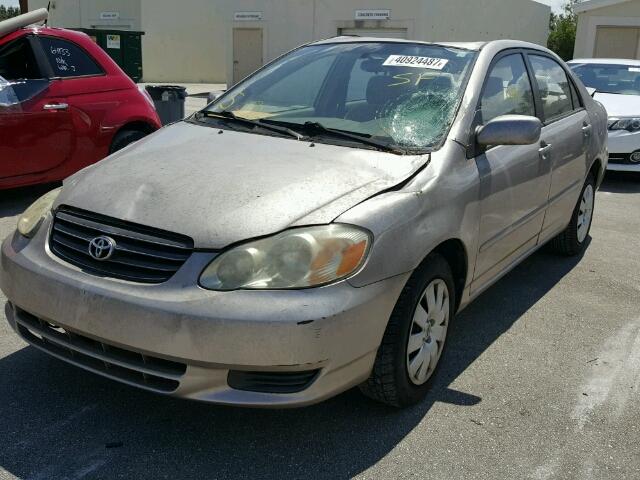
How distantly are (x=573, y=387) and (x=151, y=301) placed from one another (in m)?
2.14

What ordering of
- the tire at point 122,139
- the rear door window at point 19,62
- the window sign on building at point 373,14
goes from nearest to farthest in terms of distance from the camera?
the rear door window at point 19,62 → the tire at point 122,139 → the window sign on building at point 373,14

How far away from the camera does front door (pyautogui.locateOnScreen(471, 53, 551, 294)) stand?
11.6 feet

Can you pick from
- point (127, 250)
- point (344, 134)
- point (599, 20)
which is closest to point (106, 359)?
point (127, 250)

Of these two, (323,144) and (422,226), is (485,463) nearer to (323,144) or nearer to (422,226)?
(422,226)

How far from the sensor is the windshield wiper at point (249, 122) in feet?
11.5

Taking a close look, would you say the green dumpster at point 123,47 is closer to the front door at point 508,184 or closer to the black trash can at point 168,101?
the black trash can at point 168,101

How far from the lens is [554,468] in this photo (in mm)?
2760

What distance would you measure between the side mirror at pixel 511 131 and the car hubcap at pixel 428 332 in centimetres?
76

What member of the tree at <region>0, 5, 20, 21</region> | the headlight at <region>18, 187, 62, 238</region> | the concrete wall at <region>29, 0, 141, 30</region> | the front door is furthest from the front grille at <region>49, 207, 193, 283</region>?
the tree at <region>0, 5, 20, 21</region>

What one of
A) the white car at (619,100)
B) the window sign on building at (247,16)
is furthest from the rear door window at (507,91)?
the window sign on building at (247,16)

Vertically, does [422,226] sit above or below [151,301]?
above

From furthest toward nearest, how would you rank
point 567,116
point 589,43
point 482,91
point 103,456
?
point 589,43 < point 567,116 < point 482,91 < point 103,456

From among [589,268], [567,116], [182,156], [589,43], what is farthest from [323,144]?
[589,43]

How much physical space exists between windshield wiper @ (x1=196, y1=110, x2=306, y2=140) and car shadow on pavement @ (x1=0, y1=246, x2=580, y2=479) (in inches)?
51.3
